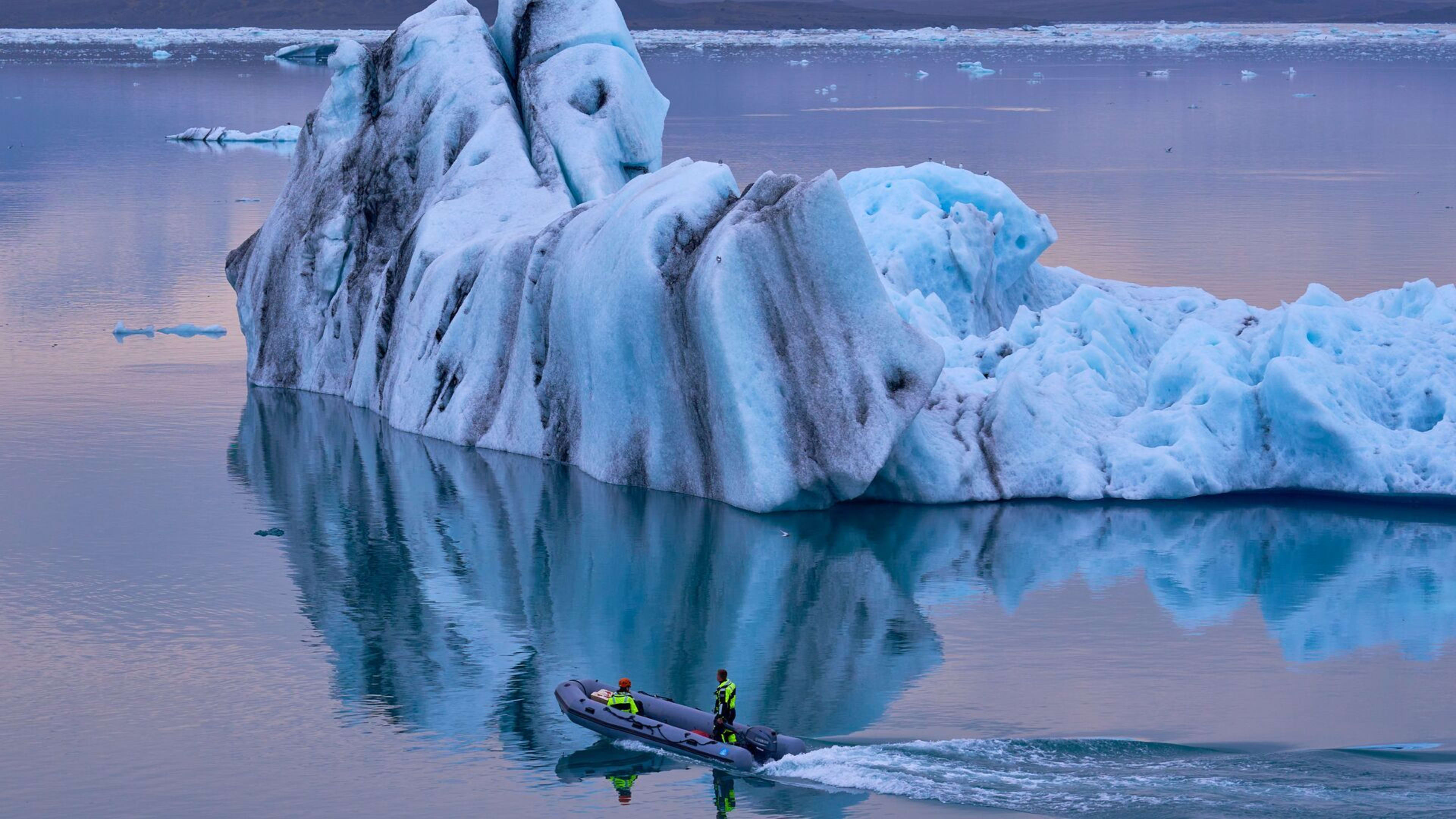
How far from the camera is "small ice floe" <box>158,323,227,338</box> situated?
35750 millimetres

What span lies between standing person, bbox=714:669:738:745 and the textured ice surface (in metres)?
7.02

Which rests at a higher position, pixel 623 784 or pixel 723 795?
pixel 723 795

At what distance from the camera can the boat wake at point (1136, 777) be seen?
14.1 metres

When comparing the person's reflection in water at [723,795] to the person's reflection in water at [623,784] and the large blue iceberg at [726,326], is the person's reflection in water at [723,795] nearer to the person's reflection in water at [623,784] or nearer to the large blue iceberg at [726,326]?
the person's reflection in water at [623,784]

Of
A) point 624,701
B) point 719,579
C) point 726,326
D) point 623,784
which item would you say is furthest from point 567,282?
point 623,784

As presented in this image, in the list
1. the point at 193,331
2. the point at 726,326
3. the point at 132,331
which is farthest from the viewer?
the point at 193,331

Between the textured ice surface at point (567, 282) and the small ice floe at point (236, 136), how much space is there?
4356cm

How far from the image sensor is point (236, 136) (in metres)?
75.2

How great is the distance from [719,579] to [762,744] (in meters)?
6.03

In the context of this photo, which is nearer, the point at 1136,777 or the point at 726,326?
the point at 1136,777

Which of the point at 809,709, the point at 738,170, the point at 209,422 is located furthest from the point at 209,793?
the point at 738,170

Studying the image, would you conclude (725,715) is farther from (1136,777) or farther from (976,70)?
(976,70)

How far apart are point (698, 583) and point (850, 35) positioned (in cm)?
18328

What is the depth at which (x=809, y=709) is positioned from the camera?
55.1 feet
